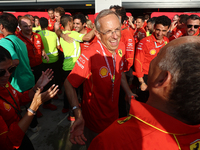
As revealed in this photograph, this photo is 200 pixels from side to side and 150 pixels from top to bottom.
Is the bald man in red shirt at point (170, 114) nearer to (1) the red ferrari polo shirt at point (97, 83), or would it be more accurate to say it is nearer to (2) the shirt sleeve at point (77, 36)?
(1) the red ferrari polo shirt at point (97, 83)

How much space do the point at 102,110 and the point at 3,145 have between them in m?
1.17

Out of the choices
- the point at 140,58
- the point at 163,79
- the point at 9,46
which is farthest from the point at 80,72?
the point at 140,58

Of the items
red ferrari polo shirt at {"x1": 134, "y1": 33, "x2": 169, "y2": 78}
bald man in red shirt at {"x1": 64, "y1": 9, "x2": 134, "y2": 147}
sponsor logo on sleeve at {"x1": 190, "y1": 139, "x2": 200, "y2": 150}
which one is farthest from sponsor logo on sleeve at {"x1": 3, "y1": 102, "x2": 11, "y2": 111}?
red ferrari polo shirt at {"x1": 134, "y1": 33, "x2": 169, "y2": 78}

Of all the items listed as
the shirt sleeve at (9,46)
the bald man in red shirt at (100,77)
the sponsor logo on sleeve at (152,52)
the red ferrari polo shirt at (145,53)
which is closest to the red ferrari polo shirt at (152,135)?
the bald man in red shirt at (100,77)

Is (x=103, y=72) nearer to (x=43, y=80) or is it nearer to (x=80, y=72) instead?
(x=80, y=72)

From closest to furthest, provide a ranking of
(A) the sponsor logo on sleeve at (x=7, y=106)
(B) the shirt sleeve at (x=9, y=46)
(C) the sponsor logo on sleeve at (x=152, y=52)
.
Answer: (A) the sponsor logo on sleeve at (x=7, y=106) < (B) the shirt sleeve at (x=9, y=46) < (C) the sponsor logo on sleeve at (x=152, y=52)

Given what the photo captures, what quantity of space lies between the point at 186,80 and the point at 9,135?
5.55 ft

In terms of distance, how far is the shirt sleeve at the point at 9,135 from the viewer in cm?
137

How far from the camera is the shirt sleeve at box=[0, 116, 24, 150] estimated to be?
137cm

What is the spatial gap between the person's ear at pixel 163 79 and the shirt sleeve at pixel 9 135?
1.51 m

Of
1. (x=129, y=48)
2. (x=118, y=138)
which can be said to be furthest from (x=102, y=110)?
(x=129, y=48)

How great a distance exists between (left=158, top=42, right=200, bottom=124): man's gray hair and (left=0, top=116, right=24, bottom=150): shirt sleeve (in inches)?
61.3

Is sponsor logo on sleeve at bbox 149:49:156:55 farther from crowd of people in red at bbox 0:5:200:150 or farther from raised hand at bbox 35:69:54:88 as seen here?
raised hand at bbox 35:69:54:88

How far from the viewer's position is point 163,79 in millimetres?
765
